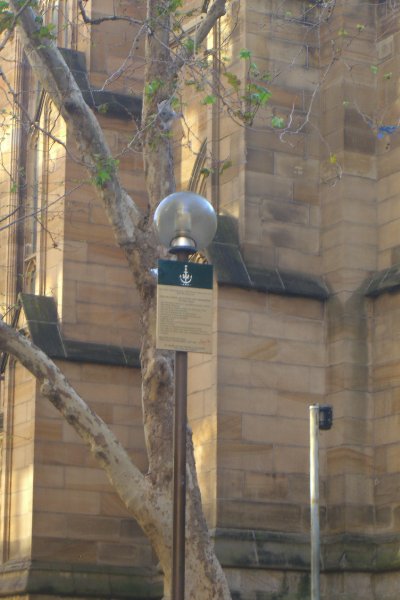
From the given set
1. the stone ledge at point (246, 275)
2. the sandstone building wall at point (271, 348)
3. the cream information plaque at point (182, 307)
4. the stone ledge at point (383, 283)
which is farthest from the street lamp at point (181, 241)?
the stone ledge at point (383, 283)

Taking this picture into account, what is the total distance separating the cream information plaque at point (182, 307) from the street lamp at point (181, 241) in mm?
118

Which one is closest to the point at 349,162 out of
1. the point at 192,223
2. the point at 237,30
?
the point at 237,30

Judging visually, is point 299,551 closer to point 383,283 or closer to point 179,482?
point 383,283

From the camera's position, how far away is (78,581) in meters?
20.3

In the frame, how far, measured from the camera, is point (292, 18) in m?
20.3

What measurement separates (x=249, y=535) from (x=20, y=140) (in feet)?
30.9

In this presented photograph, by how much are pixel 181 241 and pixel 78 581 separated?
8.89 metres

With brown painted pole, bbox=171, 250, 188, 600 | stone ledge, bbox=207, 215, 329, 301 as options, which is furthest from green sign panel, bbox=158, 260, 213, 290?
stone ledge, bbox=207, 215, 329, 301

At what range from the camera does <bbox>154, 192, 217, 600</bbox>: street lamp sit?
12.2 meters

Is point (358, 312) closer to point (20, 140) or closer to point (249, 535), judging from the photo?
point (249, 535)

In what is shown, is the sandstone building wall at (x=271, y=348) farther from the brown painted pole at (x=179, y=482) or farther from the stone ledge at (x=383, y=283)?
the brown painted pole at (x=179, y=482)

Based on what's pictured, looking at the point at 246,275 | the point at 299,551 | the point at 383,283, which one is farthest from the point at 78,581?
the point at 383,283

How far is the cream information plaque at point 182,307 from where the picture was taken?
12398mm

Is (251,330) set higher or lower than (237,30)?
lower
